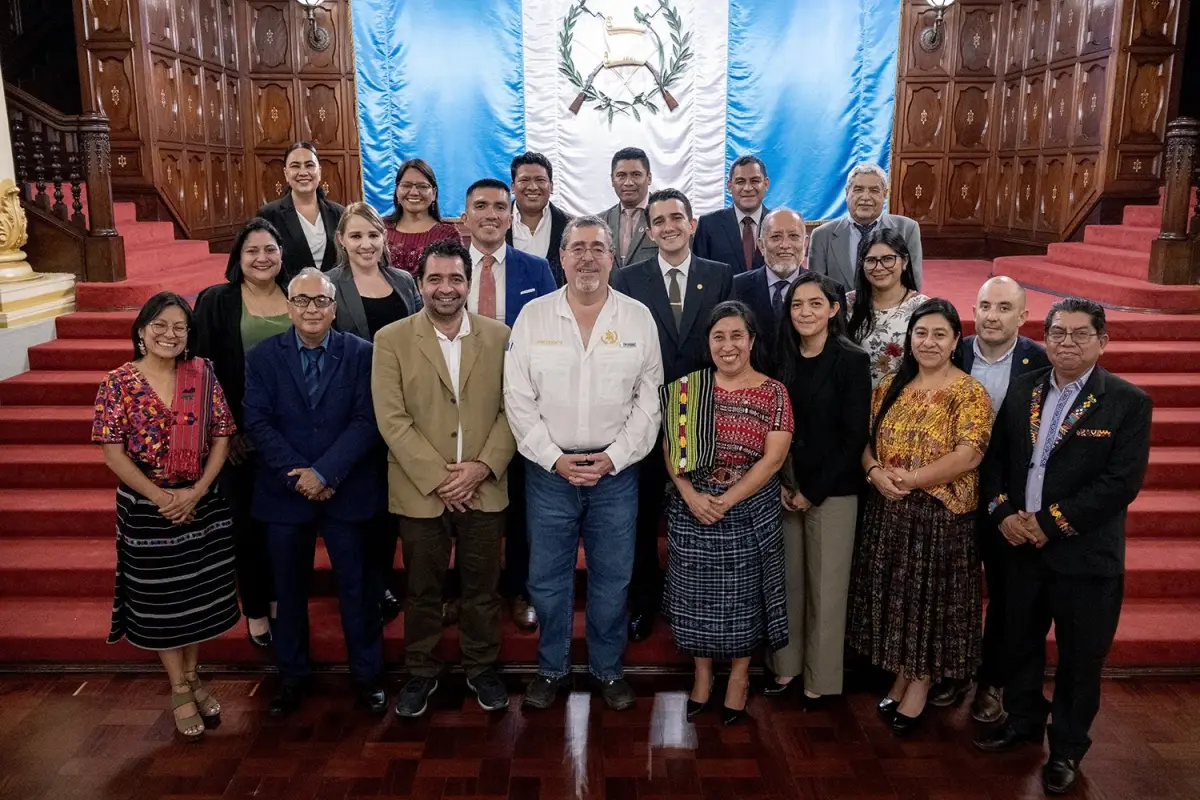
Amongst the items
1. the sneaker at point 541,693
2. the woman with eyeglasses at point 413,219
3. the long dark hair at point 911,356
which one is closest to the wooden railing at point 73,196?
the woman with eyeglasses at point 413,219

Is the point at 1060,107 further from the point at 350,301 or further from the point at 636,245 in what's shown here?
the point at 350,301

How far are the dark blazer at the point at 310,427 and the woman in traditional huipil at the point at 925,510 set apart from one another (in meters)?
1.72

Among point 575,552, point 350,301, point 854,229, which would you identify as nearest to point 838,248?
point 854,229

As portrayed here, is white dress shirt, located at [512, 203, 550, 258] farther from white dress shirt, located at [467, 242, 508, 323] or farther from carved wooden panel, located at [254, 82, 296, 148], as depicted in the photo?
carved wooden panel, located at [254, 82, 296, 148]

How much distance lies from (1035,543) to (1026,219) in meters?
6.26

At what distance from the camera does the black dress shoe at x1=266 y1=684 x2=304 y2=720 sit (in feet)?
10.6

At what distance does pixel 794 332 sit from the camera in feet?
10.00

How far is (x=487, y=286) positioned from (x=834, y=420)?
4.62 feet

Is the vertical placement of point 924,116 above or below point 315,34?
below

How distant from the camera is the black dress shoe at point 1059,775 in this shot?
9.15 feet

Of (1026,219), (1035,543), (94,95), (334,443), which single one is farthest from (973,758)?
(94,95)

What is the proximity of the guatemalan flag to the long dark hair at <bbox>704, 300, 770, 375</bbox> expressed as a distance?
5.34 metres

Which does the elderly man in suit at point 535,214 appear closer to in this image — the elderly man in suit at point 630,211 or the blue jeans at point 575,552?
the elderly man in suit at point 630,211

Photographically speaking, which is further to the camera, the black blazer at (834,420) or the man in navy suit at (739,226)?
the man in navy suit at (739,226)
